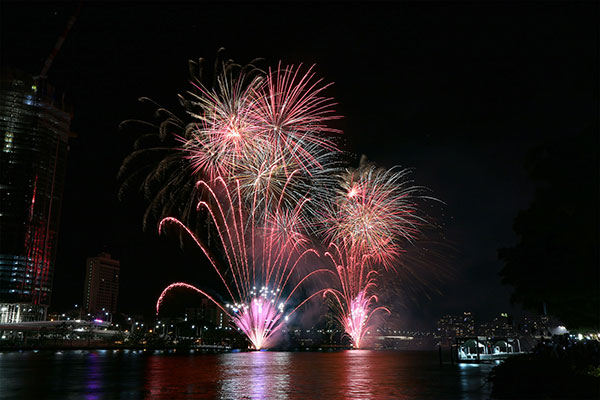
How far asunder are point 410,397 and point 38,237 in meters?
174

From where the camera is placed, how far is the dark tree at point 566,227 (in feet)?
48.4

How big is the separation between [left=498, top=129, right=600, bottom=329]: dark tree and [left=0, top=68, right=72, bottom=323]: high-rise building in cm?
15794

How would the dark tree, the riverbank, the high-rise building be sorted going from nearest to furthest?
the riverbank
the dark tree
the high-rise building

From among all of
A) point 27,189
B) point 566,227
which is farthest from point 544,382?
point 27,189

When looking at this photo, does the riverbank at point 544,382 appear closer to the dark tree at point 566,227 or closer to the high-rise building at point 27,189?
the dark tree at point 566,227

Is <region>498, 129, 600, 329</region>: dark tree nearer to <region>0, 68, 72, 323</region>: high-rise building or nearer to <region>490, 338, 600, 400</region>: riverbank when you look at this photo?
<region>490, 338, 600, 400</region>: riverbank

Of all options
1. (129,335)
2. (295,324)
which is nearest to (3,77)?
(129,335)

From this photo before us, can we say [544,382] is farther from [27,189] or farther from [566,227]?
[27,189]

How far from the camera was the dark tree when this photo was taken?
14766 millimetres

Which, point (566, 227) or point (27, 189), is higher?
point (27, 189)

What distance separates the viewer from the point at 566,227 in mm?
15227

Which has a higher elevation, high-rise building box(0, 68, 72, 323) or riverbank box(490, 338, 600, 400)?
high-rise building box(0, 68, 72, 323)

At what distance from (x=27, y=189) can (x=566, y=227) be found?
175 m

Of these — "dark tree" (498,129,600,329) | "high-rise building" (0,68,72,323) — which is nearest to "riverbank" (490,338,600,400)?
"dark tree" (498,129,600,329)
